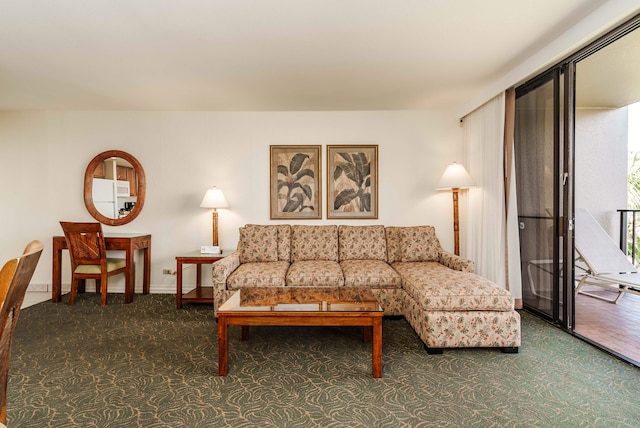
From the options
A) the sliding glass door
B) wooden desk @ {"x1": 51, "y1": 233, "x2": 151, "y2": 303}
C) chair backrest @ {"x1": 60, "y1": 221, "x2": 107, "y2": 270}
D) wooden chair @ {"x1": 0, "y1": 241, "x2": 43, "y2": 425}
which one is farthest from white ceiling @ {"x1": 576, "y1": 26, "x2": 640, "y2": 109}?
chair backrest @ {"x1": 60, "y1": 221, "x2": 107, "y2": 270}

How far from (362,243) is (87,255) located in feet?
10.4

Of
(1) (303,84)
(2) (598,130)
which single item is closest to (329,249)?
(1) (303,84)

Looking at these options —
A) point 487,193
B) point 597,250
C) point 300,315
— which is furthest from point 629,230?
point 300,315

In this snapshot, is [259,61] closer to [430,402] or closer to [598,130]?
[430,402]

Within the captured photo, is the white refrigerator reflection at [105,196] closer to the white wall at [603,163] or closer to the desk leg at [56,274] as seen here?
the desk leg at [56,274]

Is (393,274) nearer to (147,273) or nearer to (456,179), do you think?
(456,179)

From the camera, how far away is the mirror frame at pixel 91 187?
A: 454 centimetres

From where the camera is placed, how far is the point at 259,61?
121 inches

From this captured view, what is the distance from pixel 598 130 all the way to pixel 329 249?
12.4ft

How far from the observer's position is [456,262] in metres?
3.43

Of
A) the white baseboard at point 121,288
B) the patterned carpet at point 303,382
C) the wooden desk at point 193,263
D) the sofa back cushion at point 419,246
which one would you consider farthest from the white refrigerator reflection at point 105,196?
the sofa back cushion at point 419,246

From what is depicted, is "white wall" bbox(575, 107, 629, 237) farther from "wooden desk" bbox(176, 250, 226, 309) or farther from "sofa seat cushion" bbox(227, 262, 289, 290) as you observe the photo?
"wooden desk" bbox(176, 250, 226, 309)

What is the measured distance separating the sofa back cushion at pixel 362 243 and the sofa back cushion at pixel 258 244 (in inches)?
31.0

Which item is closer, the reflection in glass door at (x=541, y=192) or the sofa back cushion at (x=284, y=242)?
the reflection in glass door at (x=541, y=192)
